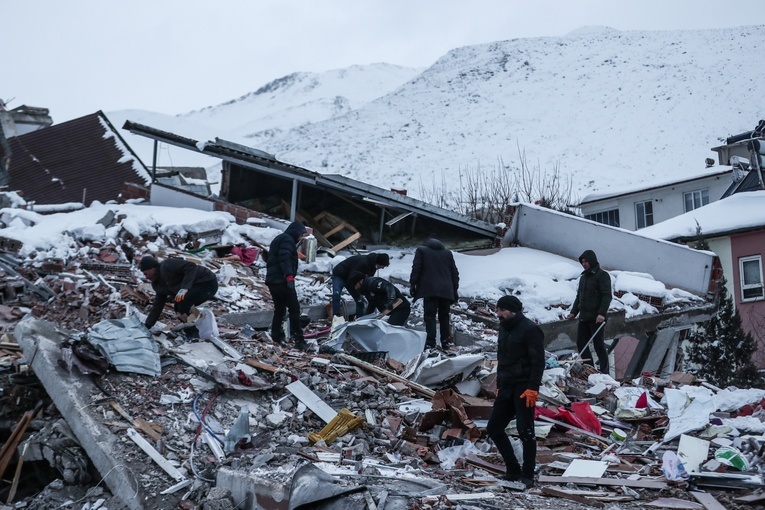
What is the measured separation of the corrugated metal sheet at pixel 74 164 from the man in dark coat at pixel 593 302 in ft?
38.9

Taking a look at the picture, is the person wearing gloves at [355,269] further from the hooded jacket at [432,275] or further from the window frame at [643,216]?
the window frame at [643,216]

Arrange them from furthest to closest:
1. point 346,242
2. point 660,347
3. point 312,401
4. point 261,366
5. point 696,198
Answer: point 696,198 < point 346,242 < point 660,347 < point 261,366 < point 312,401

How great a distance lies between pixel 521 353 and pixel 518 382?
0.24 meters

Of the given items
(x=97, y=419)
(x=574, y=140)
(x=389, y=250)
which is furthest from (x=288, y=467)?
(x=574, y=140)

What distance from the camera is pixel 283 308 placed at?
10773 mm

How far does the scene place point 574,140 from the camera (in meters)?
58.8

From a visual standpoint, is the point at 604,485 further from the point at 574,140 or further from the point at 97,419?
the point at 574,140

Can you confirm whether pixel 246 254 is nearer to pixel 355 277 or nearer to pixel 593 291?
pixel 355 277

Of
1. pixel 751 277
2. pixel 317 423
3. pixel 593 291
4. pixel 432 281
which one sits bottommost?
pixel 751 277

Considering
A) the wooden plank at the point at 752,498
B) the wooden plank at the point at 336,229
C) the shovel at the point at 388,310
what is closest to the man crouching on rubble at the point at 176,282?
the shovel at the point at 388,310

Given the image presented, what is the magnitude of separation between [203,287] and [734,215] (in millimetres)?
19429

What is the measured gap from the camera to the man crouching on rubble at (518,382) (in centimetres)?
670

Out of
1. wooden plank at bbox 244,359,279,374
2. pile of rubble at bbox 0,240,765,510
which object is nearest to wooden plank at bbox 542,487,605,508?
pile of rubble at bbox 0,240,765,510

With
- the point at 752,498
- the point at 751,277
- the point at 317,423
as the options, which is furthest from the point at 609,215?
the point at 752,498
